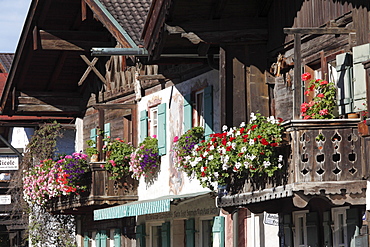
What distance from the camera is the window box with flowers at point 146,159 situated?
65.9ft

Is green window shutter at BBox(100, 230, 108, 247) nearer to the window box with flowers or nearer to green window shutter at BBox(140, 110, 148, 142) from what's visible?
green window shutter at BBox(140, 110, 148, 142)

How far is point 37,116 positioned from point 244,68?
11883 millimetres

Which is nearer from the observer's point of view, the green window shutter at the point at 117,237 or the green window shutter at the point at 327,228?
the green window shutter at the point at 327,228

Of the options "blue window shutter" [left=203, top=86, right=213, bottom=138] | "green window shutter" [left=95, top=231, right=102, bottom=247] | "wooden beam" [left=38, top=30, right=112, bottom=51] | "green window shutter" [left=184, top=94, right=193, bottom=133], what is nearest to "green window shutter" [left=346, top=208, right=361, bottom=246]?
"blue window shutter" [left=203, top=86, right=213, bottom=138]

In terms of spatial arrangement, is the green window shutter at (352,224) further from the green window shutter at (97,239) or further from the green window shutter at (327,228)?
the green window shutter at (97,239)

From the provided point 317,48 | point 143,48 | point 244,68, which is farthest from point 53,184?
point 317,48

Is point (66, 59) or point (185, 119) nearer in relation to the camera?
point (185, 119)

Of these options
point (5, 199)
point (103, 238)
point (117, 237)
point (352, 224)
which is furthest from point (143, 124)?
point (5, 199)

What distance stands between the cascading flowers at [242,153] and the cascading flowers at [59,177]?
7.88 meters

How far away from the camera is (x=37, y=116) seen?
26359 millimetres

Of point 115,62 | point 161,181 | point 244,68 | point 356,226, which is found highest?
point 115,62

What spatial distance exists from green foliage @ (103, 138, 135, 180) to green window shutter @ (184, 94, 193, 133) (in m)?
2.62

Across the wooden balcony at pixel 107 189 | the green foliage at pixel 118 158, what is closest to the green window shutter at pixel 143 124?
the green foliage at pixel 118 158

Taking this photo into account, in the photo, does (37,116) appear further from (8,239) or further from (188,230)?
(8,239)
